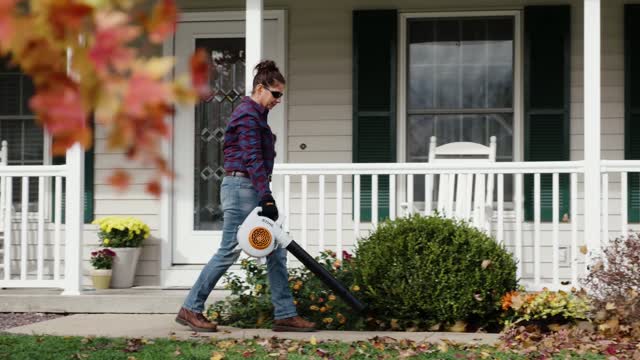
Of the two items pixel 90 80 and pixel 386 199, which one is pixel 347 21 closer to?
pixel 386 199

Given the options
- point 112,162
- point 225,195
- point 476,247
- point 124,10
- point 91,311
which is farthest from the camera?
point 112,162

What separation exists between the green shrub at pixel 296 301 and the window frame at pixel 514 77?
1740 mm

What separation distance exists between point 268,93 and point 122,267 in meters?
2.97

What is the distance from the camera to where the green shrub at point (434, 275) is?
5574 mm

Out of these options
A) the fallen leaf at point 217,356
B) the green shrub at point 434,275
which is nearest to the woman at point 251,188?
the green shrub at point 434,275

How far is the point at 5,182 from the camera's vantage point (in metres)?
7.40

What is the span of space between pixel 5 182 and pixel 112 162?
0.92 metres

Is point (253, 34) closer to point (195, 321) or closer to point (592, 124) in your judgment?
point (195, 321)

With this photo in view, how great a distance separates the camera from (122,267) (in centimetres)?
745

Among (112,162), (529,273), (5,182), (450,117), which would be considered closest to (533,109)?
(450,117)

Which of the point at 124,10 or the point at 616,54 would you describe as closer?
the point at 124,10

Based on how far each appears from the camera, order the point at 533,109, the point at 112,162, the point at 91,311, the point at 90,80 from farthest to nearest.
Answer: the point at 112,162 < the point at 533,109 < the point at 91,311 < the point at 90,80

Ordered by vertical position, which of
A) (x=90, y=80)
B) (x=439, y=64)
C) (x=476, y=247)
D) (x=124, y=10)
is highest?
(x=439, y=64)

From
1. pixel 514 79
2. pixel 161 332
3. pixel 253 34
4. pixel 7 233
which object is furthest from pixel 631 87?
pixel 7 233
